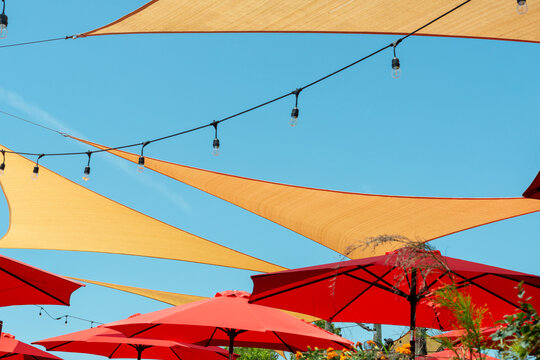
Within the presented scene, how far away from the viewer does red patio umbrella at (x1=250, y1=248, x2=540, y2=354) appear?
3.99 meters

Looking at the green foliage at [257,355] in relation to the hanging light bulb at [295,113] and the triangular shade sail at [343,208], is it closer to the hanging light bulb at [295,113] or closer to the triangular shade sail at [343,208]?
the triangular shade sail at [343,208]

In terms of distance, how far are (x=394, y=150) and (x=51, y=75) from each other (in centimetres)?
595

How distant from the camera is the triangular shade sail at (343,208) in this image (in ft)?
26.0

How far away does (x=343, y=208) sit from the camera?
8227 mm

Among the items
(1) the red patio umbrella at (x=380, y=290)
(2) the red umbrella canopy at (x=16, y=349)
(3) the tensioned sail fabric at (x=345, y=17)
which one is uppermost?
Answer: (3) the tensioned sail fabric at (x=345, y=17)

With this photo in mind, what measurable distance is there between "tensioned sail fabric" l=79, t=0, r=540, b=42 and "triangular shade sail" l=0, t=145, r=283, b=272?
468 cm

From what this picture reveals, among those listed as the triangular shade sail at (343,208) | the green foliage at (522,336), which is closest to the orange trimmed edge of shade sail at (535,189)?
the green foliage at (522,336)

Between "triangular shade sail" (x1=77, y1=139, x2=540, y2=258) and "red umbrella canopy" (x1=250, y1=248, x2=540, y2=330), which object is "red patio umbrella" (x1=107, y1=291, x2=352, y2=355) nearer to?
"red umbrella canopy" (x1=250, y1=248, x2=540, y2=330)

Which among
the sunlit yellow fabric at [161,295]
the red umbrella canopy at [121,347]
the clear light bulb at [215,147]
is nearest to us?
the clear light bulb at [215,147]

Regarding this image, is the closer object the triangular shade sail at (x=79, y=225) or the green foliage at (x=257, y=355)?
the triangular shade sail at (x=79, y=225)

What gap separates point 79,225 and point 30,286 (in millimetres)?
4957

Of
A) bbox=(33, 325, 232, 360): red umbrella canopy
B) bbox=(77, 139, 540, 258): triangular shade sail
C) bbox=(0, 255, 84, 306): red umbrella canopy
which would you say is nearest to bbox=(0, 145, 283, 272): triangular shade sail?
bbox=(77, 139, 540, 258): triangular shade sail

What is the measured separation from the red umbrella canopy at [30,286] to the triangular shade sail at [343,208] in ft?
11.3

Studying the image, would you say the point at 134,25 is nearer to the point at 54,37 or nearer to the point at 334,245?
the point at 54,37
